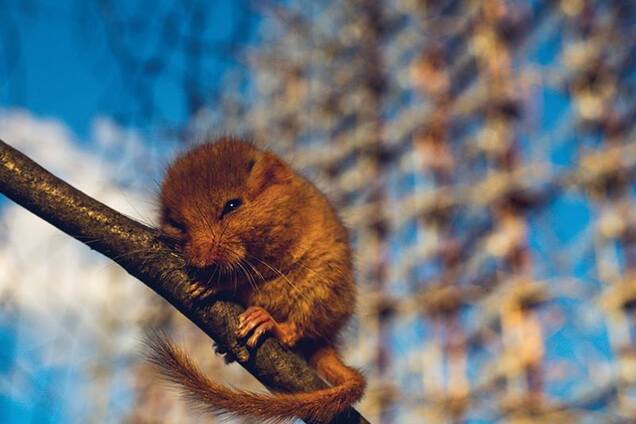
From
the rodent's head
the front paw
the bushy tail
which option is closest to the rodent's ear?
the rodent's head

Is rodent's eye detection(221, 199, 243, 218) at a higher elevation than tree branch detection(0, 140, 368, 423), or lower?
higher

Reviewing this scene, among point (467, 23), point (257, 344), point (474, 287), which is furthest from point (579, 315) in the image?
point (257, 344)

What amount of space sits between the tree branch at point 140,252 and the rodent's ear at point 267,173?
0.86 feet

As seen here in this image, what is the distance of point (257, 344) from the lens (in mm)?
630

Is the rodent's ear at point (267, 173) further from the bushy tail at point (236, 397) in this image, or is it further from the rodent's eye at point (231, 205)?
the bushy tail at point (236, 397)

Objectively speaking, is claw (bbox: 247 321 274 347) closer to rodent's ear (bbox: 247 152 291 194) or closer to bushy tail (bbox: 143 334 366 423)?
bushy tail (bbox: 143 334 366 423)

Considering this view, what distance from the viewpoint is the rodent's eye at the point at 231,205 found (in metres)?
0.83

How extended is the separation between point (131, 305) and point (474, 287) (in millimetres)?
4662

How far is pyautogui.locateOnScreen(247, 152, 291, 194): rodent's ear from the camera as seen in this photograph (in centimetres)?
90

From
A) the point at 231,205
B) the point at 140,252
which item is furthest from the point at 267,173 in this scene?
the point at 140,252

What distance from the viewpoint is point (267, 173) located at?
0.94m

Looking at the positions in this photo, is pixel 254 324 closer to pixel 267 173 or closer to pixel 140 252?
pixel 140 252

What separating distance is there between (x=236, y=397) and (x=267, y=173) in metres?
0.37

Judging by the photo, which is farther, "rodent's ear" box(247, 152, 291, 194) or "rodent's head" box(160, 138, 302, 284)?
"rodent's ear" box(247, 152, 291, 194)
